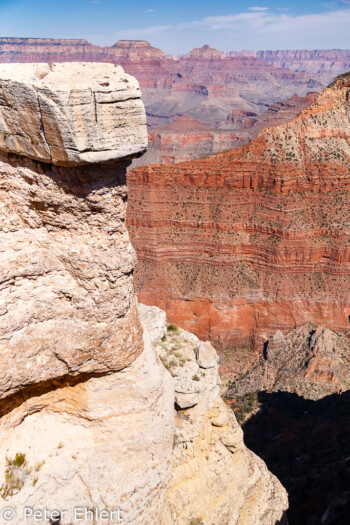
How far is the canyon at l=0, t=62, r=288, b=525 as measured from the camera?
8.77 m

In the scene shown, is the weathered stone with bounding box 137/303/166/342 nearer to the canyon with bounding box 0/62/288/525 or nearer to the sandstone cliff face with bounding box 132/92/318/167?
the canyon with bounding box 0/62/288/525

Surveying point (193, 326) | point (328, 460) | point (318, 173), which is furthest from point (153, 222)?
point (328, 460)

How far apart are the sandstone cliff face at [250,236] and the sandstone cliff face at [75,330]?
36.0 meters

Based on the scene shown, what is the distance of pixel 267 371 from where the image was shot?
145 ft

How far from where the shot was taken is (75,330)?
1080cm

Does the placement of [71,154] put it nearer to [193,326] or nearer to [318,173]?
[193,326]

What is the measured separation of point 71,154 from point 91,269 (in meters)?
3.11

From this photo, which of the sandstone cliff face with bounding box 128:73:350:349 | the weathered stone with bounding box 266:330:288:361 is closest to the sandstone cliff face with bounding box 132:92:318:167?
the sandstone cliff face with bounding box 128:73:350:349

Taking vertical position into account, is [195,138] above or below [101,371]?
below

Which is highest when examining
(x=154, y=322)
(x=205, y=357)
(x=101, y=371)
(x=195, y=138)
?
(x=101, y=371)

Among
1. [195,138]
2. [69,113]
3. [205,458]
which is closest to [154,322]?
[205,458]

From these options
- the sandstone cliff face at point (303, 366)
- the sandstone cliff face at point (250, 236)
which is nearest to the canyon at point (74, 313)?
the sandstone cliff face at point (303, 366)

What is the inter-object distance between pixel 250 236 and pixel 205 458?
37.0m

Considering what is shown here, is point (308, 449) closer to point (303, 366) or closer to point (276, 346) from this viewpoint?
point (303, 366)
